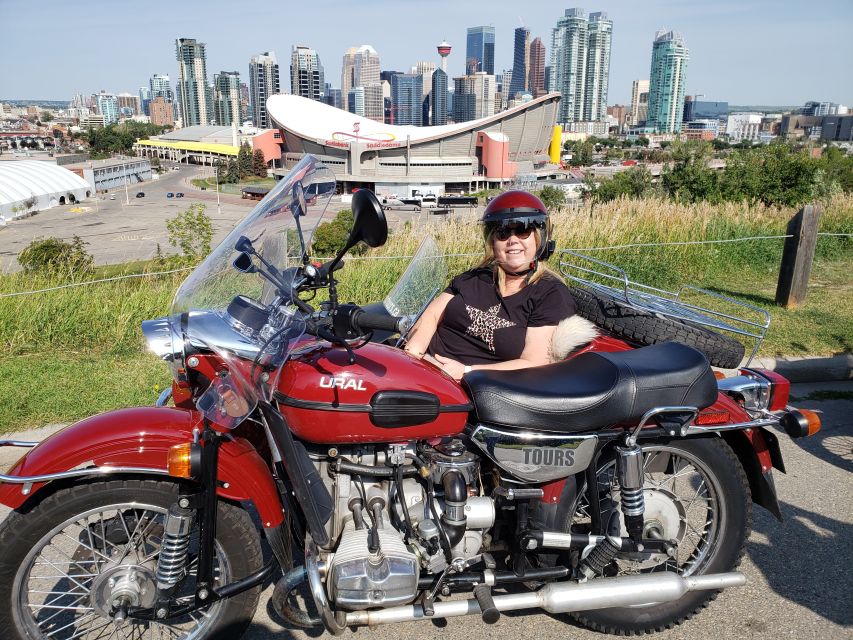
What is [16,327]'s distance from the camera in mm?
6062

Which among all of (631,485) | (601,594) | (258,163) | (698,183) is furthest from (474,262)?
(258,163)

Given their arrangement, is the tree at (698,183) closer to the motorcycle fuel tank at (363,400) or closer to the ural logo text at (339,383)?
the motorcycle fuel tank at (363,400)

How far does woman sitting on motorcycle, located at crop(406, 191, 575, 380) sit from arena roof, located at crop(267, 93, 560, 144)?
3594 inches

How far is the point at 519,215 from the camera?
2.99 m

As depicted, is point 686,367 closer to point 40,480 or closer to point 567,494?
point 567,494

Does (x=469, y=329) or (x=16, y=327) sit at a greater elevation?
(x=469, y=329)

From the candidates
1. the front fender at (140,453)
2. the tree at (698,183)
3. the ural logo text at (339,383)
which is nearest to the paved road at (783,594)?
the front fender at (140,453)

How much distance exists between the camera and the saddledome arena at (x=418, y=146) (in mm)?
89625

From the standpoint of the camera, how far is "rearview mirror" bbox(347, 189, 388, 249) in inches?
77.4

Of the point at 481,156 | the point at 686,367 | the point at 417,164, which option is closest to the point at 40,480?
the point at 686,367

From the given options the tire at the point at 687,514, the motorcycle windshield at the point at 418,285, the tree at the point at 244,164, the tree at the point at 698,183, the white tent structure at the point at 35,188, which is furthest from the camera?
the tree at the point at 244,164

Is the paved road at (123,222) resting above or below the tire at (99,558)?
below

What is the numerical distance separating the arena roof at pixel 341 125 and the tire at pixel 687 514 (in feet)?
302

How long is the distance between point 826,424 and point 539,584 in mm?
3388
